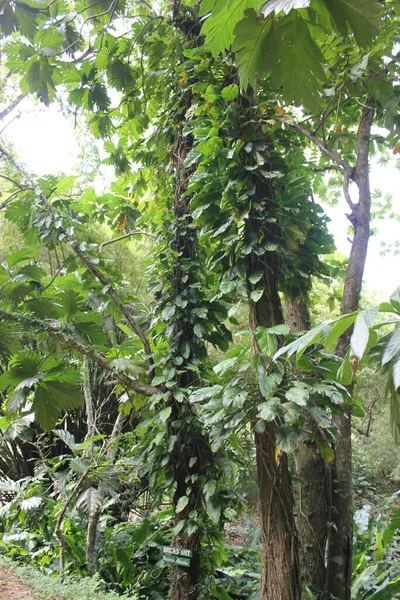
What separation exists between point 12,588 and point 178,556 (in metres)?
0.78

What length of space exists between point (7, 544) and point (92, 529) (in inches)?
28.8

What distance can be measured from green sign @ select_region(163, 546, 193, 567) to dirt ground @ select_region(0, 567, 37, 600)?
24.9 inches

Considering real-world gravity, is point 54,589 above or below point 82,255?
below

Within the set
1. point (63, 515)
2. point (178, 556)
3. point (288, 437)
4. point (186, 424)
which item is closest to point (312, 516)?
point (178, 556)

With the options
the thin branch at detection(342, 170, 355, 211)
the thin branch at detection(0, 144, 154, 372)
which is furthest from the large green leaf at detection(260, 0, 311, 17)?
the thin branch at detection(342, 170, 355, 211)

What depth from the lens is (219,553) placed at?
2309 millimetres

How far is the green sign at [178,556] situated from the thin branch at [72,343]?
79 centimetres

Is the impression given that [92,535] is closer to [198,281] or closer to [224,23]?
[198,281]

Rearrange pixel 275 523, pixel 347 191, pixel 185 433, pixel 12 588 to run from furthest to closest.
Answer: pixel 347 191, pixel 185 433, pixel 12 588, pixel 275 523

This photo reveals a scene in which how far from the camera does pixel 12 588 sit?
203 centimetres

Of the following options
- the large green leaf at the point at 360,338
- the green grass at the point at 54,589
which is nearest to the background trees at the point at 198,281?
the green grass at the point at 54,589

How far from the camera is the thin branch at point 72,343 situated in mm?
1905

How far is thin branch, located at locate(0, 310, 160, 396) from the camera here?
6.25ft

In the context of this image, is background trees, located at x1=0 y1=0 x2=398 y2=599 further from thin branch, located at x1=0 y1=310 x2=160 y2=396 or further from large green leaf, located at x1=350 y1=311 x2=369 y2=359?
large green leaf, located at x1=350 y1=311 x2=369 y2=359
